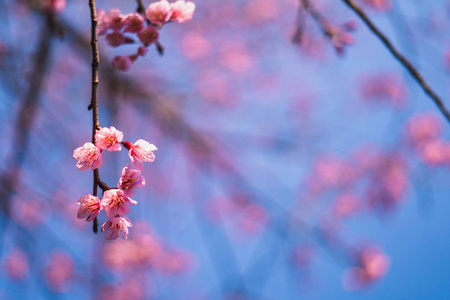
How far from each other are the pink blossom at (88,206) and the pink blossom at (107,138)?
0.15 metres

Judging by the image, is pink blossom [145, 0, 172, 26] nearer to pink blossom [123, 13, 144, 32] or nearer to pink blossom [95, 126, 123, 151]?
pink blossom [123, 13, 144, 32]

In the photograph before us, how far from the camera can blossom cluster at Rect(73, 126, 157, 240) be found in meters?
0.89

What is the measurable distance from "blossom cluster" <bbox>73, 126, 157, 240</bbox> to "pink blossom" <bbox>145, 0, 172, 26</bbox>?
43cm

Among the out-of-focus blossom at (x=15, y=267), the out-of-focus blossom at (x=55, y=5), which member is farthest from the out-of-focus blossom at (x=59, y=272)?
the out-of-focus blossom at (x=55, y=5)

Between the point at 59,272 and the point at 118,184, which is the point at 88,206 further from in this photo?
the point at 59,272

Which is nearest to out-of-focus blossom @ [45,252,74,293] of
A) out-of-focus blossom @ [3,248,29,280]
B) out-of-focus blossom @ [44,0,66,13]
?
out-of-focus blossom @ [3,248,29,280]

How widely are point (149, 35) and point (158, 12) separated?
0.08 metres

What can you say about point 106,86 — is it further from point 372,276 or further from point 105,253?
point 372,276

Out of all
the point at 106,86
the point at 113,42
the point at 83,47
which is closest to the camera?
the point at 113,42

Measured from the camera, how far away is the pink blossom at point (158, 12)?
109cm

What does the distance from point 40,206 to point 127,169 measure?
4750 mm

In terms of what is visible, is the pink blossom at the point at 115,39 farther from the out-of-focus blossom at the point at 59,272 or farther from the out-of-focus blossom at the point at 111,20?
the out-of-focus blossom at the point at 59,272

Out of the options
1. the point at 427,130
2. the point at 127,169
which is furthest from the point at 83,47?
the point at 427,130

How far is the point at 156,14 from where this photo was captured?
1098 millimetres
